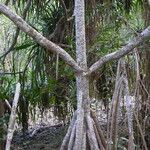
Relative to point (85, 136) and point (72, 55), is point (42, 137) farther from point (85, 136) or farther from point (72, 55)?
point (85, 136)

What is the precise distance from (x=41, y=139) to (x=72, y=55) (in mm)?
1337

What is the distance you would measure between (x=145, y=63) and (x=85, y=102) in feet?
3.01

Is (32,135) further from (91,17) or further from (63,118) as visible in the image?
(91,17)

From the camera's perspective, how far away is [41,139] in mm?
3959

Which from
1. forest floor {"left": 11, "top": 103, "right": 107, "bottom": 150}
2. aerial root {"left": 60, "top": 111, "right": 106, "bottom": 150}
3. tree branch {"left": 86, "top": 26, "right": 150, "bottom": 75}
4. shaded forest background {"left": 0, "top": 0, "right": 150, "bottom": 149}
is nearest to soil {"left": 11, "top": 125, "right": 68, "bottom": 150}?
forest floor {"left": 11, "top": 103, "right": 107, "bottom": 150}

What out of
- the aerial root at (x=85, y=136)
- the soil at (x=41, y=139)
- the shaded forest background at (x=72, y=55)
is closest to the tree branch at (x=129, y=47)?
the aerial root at (x=85, y=136)

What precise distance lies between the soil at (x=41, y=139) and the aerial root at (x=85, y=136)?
1.32 meters

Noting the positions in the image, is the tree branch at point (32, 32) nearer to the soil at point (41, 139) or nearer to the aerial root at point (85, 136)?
the aerial root at point (85, 136)

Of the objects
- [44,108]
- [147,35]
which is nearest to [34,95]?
[44,108]

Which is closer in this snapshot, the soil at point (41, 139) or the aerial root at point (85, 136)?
the aerial root at point (85, 136)

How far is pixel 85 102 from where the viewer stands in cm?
210

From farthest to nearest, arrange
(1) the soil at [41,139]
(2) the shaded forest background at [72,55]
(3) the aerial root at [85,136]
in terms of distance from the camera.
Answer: (1) the soil at [41,139], (2) the shaded forest background at [72,55], (3) the aerial root at [85,136]

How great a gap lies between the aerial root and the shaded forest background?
2.13 feet

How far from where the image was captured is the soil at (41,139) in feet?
11.8
